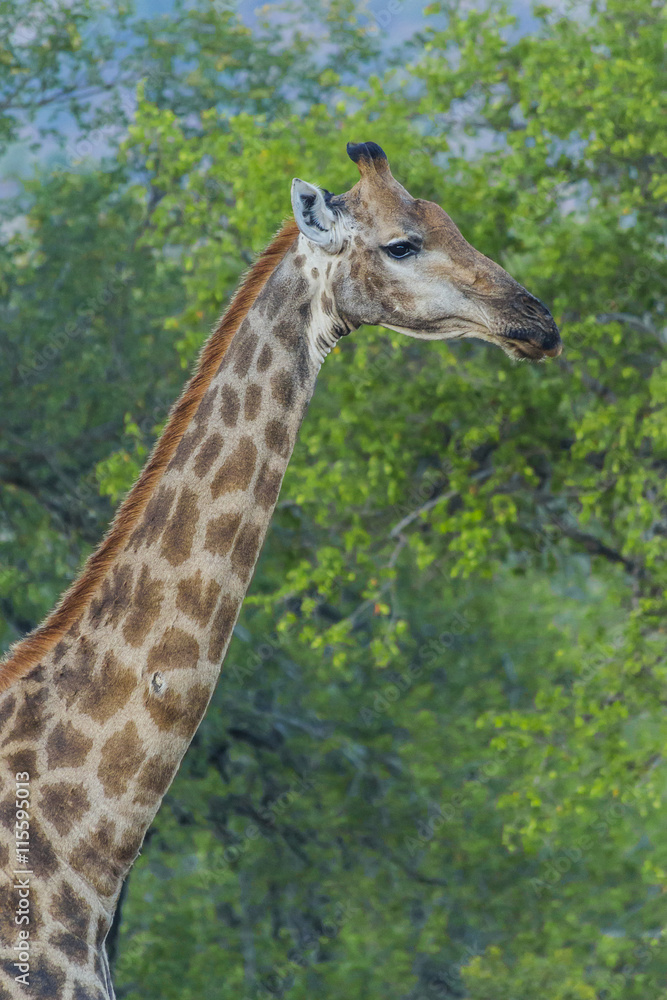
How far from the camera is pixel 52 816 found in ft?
13.0

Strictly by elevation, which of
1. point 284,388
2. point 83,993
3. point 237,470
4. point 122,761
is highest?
point 284,388

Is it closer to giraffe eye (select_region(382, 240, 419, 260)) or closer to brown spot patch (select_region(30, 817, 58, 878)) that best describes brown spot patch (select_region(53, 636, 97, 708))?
brown spot patch (select_region(30, 817, 58, 878))

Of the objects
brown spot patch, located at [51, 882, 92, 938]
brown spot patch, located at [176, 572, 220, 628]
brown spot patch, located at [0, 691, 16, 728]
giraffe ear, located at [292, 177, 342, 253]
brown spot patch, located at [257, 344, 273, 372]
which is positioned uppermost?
giraffe ear, located at [292, 177, 342, 253]

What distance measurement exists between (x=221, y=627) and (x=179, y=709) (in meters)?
0.30

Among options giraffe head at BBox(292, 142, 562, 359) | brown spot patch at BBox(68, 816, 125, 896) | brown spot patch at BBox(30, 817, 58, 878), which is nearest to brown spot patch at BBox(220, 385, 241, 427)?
giraffe head at BBox(292, 142, 562, 359)

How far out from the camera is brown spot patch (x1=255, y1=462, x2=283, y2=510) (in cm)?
418

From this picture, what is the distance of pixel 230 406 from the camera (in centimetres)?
427

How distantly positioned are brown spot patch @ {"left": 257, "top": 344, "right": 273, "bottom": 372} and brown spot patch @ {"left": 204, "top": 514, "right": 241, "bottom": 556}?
21.9 inches

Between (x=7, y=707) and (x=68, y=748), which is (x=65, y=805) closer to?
(x=68, y=748)

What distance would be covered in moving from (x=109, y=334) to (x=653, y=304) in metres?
7.58

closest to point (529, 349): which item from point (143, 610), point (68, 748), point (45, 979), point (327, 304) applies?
point (327, 304)

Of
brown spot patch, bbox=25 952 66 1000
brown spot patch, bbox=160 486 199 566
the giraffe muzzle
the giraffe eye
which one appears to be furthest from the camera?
the giraffe eye

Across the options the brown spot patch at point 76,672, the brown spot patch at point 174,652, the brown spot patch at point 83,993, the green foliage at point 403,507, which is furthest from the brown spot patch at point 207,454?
the green foliage at point 403,507

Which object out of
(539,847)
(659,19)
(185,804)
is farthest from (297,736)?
(659,19)
